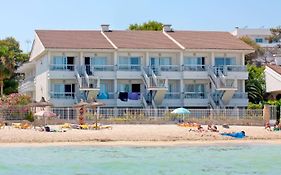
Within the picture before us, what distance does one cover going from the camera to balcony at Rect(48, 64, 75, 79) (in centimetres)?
5684

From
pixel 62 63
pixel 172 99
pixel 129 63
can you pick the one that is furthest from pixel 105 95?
pixel 172 99

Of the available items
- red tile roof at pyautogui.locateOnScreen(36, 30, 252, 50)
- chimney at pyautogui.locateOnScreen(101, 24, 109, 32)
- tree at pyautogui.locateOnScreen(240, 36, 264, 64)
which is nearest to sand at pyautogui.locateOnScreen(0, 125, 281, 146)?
red tile roof at pyautogui.locateOnScreen(36, 30, 252, 50)

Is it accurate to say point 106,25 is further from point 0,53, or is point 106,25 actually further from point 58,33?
point 0,53

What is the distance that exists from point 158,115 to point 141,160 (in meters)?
19.1

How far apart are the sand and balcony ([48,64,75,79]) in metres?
13.2

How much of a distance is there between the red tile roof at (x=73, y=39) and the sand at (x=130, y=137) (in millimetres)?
14500

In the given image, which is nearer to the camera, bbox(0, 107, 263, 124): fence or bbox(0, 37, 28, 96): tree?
bbox(0, 107, 263, 124): fence

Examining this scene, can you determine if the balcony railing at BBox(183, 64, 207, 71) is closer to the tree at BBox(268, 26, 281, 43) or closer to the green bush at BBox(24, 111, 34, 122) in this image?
the green bush at BBox(24, 111, 34, 122)

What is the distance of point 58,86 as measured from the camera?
58.0 meters

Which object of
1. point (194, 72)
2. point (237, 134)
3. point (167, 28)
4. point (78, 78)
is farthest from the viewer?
point (167, 28)

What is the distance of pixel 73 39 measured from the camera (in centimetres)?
6044

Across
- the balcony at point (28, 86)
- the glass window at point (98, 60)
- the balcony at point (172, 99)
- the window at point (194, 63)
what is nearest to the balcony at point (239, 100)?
the window at point (194, 63)

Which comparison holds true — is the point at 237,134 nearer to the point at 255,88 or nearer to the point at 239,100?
the point at 239,100

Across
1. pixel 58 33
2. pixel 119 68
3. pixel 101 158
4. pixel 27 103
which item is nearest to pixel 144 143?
pixel 101 158
